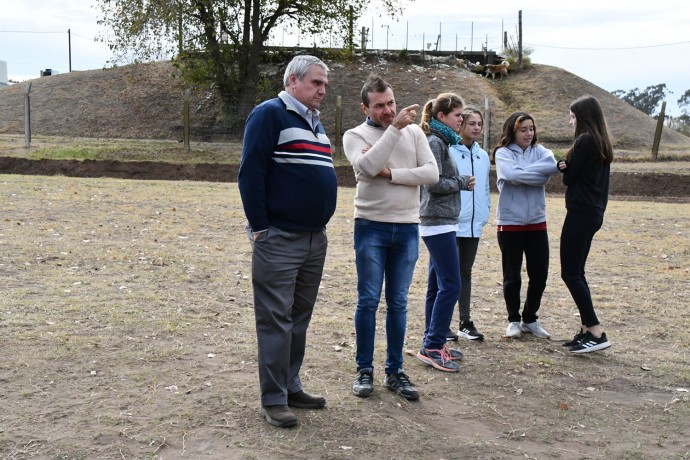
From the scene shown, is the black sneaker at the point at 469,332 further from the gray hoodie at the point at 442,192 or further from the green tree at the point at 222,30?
the green tree at the point at 222,30

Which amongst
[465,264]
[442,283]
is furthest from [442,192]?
[465,264]

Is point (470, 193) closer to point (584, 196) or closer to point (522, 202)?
point (522, 202)

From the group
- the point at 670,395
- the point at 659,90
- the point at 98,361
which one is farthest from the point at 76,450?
the point at 659,90

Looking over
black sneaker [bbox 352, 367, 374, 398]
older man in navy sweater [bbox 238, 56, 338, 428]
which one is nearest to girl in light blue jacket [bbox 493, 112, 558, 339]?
black sneaker [bbox 352, 367, 374, 398]

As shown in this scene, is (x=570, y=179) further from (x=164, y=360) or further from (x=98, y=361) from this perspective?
(x=98, y=361)

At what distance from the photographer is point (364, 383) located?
520 cm

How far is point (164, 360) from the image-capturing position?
582 cm

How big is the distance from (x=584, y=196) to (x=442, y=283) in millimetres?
1435

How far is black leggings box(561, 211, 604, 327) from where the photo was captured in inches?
250

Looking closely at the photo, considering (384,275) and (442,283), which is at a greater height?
(384,275)

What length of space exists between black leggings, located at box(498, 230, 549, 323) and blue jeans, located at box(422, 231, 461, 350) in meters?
0.98

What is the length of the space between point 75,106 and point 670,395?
3402 centimetres

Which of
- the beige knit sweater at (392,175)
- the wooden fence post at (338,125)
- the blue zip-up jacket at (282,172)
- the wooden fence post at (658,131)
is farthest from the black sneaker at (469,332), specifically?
the wooden fence post at (658,131)

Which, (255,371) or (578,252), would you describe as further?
(578,252)
